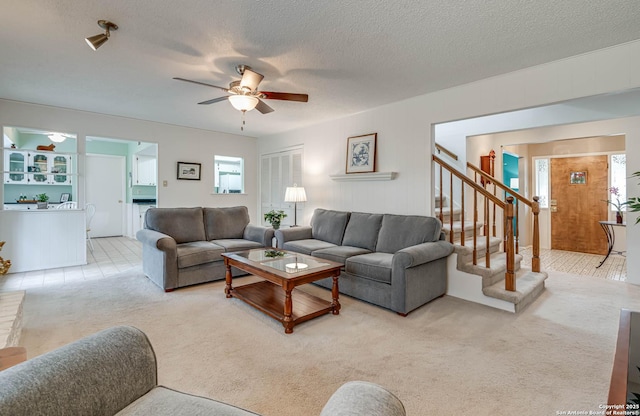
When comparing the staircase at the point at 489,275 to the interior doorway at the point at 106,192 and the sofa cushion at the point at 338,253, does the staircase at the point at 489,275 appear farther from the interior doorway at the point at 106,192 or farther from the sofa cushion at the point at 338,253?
the interior doorway at the point at 106,192

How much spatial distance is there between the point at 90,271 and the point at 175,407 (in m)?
4.46

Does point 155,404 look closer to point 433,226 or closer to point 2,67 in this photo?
point 433,226

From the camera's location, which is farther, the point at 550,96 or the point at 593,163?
the point at 593,163

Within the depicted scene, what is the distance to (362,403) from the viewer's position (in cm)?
84

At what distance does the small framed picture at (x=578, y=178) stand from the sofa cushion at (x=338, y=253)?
5.18 m

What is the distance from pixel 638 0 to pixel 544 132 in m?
4.00

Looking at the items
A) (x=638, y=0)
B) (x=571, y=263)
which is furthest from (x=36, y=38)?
(x=571, y=263)

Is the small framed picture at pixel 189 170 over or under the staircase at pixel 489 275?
over

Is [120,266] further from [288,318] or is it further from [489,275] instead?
[489,275]

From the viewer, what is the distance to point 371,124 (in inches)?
174

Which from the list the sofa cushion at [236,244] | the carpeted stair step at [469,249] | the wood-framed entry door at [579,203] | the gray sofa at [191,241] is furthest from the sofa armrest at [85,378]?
the wood-framed entry door at [579,203]

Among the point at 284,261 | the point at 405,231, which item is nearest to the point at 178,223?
the point at 284,261

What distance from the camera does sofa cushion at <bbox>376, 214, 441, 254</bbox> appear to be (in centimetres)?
347

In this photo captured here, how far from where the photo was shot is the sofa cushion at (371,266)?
9.94ft
